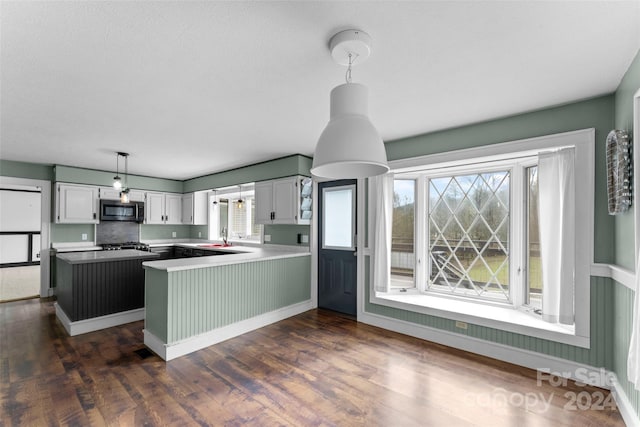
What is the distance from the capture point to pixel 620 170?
6.45ft

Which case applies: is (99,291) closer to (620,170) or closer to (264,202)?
(264,202)

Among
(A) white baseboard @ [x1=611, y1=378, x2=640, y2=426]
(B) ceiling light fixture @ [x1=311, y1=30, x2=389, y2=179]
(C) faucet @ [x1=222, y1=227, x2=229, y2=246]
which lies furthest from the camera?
(C) faucet @ [x1=222, y1=227, x2=229, y2=246]

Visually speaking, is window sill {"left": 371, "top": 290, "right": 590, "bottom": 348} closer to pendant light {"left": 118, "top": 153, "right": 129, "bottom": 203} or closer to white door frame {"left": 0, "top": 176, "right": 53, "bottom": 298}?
pendant light {"left": 118, "top": 153, "right": 129, "bottom": 203}

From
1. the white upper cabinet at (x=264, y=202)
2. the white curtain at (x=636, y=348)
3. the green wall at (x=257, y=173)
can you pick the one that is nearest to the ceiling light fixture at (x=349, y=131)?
the white curtain at (x=636, y=348)

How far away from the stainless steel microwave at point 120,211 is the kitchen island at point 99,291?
179 centimetres

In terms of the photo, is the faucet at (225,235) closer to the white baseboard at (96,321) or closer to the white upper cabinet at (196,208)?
the white upper cabinet at (196,208)

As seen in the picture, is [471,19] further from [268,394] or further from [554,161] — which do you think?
[268,394]

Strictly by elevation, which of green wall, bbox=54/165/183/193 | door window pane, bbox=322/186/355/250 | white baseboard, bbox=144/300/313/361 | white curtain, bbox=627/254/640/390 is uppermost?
green wall, bbox=54/165/183/193

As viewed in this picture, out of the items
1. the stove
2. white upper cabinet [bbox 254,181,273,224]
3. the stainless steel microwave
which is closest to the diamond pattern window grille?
white upper cabinet [bbox 254,181,273,224]

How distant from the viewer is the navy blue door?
417 cm

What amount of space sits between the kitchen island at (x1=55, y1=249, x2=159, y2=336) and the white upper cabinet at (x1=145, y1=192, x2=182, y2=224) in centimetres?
235

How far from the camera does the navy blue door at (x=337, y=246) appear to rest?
164 inches

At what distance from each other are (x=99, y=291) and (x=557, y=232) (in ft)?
16.5

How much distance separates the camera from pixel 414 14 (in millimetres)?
1489
